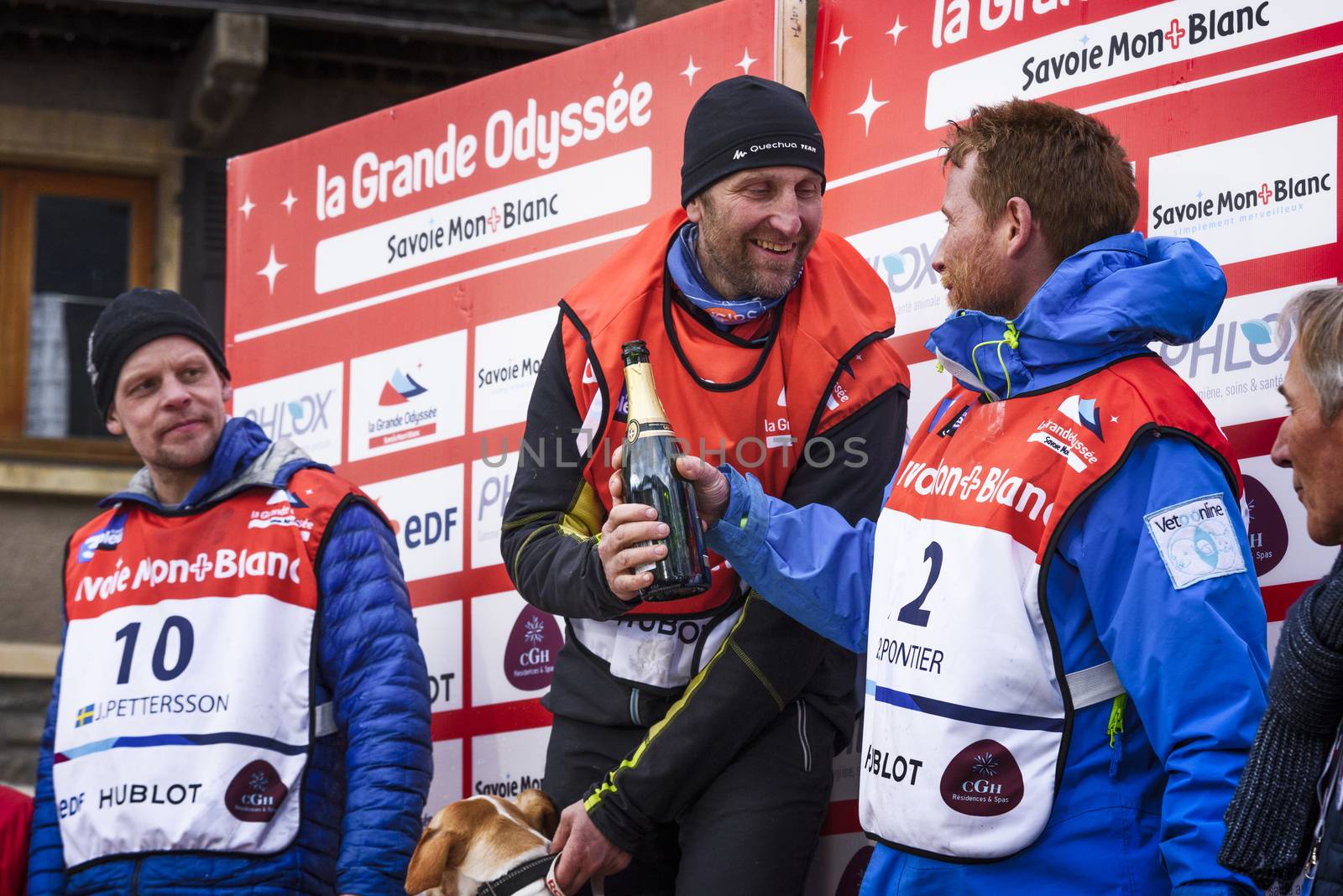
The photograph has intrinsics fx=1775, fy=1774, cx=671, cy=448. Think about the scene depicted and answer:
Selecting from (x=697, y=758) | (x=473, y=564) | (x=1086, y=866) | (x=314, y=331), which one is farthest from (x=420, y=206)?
(x=1086, y=866)

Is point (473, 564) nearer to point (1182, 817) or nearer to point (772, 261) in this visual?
point (772, 261)

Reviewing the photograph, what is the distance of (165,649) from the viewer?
187 inches

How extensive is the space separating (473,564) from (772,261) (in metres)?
1.96

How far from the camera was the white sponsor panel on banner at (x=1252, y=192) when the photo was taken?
3848mm

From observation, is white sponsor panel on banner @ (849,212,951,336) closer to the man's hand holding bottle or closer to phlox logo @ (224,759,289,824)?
the man's hand holding bottle

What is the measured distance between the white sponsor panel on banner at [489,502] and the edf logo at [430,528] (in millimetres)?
111

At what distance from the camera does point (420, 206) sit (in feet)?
19.4

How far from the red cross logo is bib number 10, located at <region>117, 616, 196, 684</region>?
2905 mm

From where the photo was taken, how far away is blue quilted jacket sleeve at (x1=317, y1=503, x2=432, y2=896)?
4.42m

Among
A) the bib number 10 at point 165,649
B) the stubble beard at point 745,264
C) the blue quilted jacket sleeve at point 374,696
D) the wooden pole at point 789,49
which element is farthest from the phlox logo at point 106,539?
the wooden pole at point 789,49

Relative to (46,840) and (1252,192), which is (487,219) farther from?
(1252,192)

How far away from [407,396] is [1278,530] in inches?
119

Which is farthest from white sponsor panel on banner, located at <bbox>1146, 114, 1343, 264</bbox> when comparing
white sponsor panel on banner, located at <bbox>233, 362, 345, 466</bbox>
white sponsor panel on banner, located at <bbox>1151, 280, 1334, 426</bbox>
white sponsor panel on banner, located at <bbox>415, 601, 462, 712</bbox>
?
white sponsor panel on banner, located at <bbox>233, 362, 345, 466</bbox>

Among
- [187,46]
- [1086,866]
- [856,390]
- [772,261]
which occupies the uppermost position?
[187,46]
